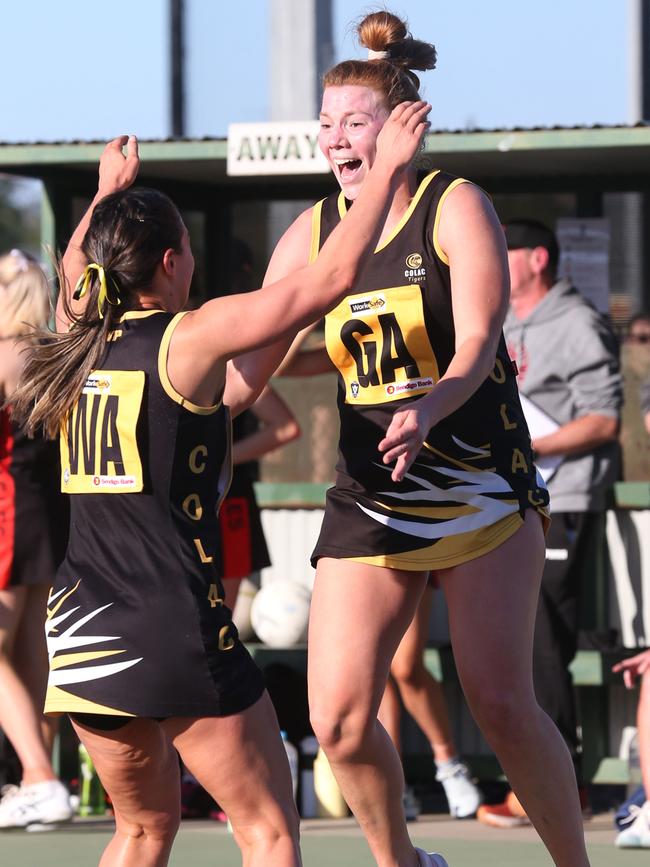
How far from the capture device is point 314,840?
267 inches

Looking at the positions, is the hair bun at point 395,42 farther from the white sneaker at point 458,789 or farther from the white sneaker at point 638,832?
the white sneaker at point 458,789

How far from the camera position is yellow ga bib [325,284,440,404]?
4.58 metres

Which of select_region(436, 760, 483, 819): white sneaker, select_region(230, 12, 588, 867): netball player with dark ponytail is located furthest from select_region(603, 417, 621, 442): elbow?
select_region(230, 12, 588, 867): netball player with dark ponytail

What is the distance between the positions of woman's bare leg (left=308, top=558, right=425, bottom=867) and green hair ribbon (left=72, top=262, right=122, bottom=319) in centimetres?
99

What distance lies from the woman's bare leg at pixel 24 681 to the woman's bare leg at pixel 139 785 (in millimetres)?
2870

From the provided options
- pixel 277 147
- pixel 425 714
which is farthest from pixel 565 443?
pixel 277 147

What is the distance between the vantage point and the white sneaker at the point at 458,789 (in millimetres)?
7215

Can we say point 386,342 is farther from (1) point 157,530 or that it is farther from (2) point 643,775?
(2) point 643,775

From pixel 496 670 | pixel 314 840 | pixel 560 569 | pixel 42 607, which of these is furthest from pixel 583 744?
pixel 496 670

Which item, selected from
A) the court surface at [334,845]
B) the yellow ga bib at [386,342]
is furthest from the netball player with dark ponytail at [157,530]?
the court surface at [334,845]

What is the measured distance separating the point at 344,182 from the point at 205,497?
43.3 inches

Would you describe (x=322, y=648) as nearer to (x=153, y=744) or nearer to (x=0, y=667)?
(x=153, y=744)

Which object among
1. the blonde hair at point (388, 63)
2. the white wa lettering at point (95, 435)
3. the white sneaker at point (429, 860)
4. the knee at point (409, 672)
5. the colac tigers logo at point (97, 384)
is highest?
the blonde hair at point (388, 63)

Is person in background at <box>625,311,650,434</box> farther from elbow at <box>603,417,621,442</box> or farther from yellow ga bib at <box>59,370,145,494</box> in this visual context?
yellow ga bib at <box>59,370,145,494</box>
